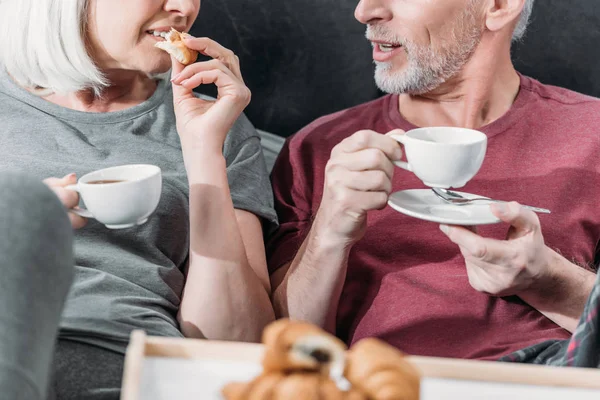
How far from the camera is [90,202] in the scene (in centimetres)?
114

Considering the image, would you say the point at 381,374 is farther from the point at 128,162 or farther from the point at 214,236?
the point at 128,162

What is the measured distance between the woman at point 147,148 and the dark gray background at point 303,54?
301 millimetres

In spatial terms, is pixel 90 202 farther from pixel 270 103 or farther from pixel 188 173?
pixel 270 103

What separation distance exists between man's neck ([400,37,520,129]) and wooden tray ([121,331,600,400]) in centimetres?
97

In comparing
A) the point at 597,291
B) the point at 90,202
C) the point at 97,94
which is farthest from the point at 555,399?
the point at 97,94

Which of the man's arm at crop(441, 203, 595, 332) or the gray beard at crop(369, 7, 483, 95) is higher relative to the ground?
the gray beard at crop(369, 7, 483, 95)

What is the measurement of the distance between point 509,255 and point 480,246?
0.08m

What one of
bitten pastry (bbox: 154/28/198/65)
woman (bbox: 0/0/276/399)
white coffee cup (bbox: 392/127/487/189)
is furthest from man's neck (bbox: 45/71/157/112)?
white coffee cup (bbox: 392/127/487/189)

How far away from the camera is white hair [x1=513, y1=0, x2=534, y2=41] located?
1926 millimetres

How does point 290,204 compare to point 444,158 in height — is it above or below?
below

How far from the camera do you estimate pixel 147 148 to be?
165 cm

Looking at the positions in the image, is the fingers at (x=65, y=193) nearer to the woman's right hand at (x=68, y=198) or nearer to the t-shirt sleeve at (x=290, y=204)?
the woman's right hand at (x=68, y=198)

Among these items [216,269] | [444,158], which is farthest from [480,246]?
[216,269]

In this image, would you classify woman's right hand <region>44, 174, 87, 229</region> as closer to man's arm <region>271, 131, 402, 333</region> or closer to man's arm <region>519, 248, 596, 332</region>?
man's arm <region>271, 131, 402, 333</region>
